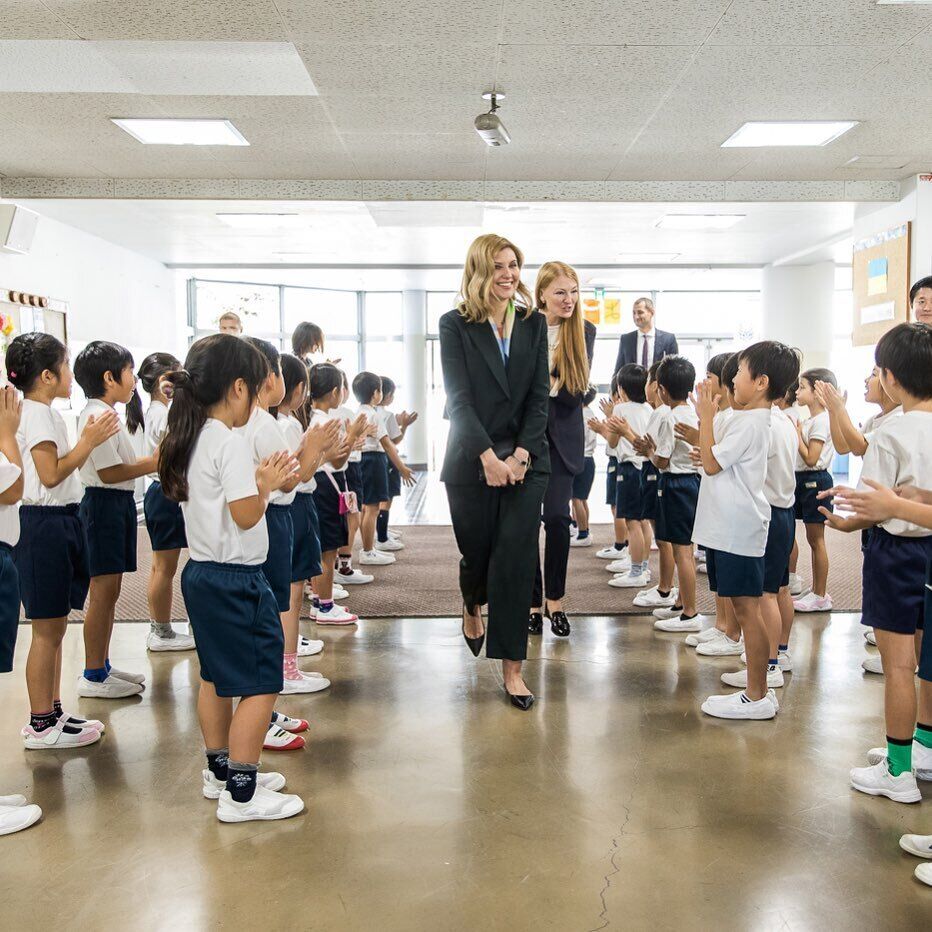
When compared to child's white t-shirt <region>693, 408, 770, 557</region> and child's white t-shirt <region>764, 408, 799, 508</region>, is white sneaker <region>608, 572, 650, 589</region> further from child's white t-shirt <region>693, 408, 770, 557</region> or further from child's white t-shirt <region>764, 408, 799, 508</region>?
child's white t-shirt <region>693, 408, 770, 557</region>

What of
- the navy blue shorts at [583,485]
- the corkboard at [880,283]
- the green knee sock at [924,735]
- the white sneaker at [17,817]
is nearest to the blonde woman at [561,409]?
the green knee sock at [924,735]

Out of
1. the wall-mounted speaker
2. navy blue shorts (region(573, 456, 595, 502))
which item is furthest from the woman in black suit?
the wall-mounted speaker

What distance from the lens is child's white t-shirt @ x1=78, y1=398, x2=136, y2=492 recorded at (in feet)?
9.56

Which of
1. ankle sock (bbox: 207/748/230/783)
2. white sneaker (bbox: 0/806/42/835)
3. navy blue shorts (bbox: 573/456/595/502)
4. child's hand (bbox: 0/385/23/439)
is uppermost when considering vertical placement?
child's hand (bbox: 0/385/23/439)

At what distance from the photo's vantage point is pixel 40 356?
101 inches

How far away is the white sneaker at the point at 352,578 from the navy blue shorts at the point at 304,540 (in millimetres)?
1884

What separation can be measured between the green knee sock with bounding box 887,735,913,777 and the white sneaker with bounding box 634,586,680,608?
2.21 meters

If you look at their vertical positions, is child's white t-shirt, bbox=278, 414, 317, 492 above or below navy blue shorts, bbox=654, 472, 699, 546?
above

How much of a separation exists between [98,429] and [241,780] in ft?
3.81

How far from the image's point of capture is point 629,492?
512 centimetres

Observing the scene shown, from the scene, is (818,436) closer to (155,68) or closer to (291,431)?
(291,431)

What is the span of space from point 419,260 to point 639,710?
9.04 meters

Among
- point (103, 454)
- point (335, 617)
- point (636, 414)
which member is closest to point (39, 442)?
point (103, 454)

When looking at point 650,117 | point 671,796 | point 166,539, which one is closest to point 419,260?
point 650,117
